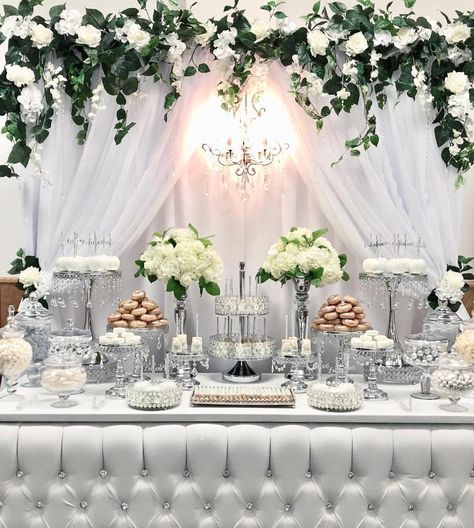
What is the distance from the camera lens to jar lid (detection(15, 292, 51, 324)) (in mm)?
2963

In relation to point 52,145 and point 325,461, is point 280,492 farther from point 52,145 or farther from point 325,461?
point 52,145

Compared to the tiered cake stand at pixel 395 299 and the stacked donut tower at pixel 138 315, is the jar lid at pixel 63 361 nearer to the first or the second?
the stacked donut tower at pixel 138 315

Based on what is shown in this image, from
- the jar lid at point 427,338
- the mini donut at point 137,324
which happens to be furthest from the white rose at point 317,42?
the mini donut at point 137,324

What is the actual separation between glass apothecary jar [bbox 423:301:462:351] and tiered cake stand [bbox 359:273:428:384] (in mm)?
121

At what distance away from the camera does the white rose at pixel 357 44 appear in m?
2.96

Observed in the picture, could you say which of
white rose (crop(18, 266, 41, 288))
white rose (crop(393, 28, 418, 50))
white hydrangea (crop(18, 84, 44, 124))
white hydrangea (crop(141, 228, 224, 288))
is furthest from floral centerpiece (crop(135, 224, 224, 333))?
white rose (crop(393, 28, 418, 50))

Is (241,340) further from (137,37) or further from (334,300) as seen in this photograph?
(137,37)

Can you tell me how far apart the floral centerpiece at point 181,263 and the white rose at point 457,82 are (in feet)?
4.28

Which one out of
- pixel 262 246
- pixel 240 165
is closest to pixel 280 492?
pixel 262 246

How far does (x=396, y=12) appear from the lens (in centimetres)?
364

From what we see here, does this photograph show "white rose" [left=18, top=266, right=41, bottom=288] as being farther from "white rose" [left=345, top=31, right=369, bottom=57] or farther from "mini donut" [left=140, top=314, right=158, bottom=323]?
"white rose" [left=345, top=31, right=369, bottom=57]

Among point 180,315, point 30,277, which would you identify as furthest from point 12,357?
point 180,315

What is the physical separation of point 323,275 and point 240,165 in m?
0.72

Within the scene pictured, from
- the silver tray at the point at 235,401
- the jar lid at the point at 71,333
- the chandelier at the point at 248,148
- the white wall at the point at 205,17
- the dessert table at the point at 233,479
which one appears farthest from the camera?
the white wall at the point at 205,17
